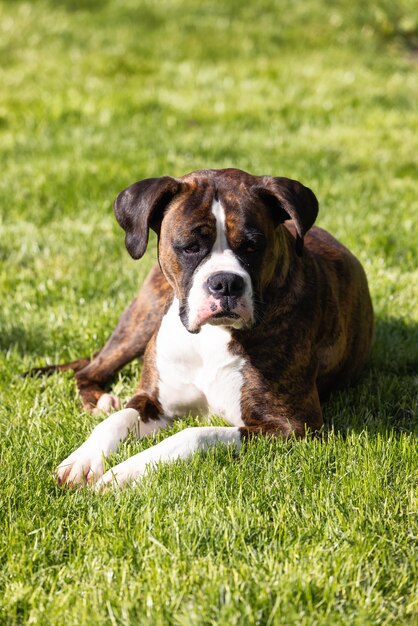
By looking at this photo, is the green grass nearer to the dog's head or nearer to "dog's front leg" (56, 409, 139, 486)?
"dog's front leg" (56, 409, 139, 486)

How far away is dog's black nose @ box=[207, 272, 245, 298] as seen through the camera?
143 inches

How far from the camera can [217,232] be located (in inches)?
149

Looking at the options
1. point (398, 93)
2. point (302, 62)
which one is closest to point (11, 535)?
point (398, 93)

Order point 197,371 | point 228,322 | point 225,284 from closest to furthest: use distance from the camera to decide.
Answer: point 225,284, point 228,322, point 197,371

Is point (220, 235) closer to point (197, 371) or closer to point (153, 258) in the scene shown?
point (197, 371)

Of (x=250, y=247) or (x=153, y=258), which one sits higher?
(x=250, y=247)

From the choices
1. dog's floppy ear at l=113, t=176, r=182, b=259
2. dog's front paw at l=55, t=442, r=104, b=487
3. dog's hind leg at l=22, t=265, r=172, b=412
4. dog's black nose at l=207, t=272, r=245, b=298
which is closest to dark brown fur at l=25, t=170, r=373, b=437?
dog's floppy ear at l=113, t=176, r=182, b=259

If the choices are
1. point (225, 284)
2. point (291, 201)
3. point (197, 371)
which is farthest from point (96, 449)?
point (291, 201)

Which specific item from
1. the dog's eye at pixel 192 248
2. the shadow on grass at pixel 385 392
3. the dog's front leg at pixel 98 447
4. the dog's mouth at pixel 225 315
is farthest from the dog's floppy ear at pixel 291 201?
the dog's front leg at pixel 98 447

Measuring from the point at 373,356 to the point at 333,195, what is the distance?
106 inches

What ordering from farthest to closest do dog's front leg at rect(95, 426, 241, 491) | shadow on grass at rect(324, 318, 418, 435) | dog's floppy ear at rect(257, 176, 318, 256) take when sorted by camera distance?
shadow on grass at rect(324, 318, 418, 435)
dog's floppy ear at rect(257, 176, 318, 256)
dog's front leg at rect(95, 426, 241, 491)

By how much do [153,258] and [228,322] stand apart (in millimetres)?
2717

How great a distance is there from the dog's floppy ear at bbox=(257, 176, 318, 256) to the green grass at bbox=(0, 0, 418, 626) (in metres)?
0.91

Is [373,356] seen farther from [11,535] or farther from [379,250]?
[11,535]
